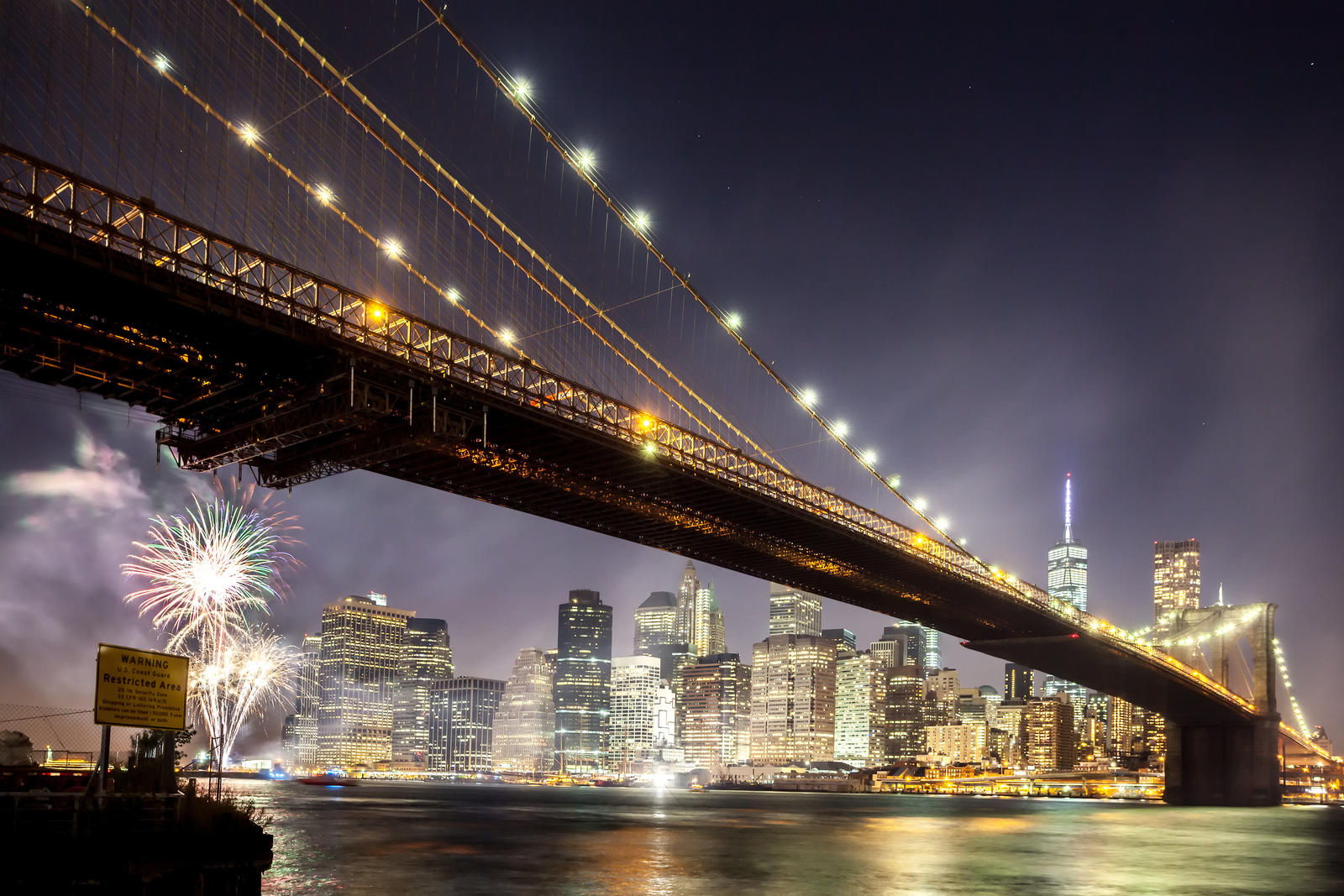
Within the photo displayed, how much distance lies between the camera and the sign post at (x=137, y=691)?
60.0 feet

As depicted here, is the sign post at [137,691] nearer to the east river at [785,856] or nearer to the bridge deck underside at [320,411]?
the east river at [785,856]

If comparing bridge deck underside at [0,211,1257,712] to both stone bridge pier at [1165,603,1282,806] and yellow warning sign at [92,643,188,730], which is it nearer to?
yellow warning sign at [92,643,188,730]

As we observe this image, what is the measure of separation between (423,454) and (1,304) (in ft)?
55.9

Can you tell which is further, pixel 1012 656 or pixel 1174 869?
pixel 1012 656

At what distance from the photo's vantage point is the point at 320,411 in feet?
116

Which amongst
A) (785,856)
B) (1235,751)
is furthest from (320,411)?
(1235,751)

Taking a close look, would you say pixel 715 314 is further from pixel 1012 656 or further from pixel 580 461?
pixel 1012 656

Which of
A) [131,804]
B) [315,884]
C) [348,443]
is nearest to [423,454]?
[348,443]

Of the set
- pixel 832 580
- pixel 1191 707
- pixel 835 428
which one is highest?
pixel 835 428

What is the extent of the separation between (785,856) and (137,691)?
25226 millimetres

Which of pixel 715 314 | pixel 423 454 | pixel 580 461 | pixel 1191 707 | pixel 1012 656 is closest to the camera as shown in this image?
pixel 423 454

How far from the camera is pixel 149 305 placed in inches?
1134

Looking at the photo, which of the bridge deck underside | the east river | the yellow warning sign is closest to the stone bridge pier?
the east river

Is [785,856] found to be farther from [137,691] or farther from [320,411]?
[137,691]
